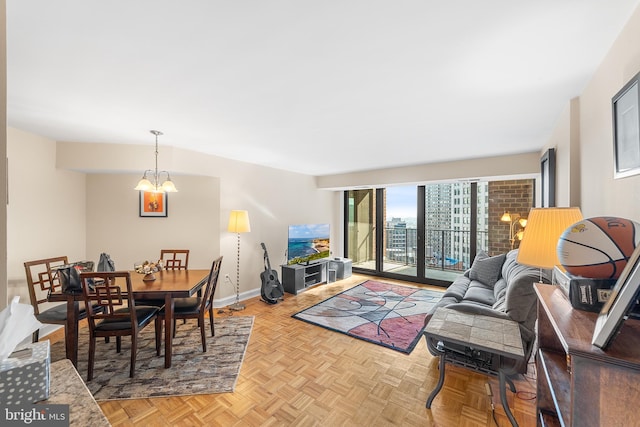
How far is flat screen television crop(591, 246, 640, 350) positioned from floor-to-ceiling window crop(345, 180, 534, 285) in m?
4.43

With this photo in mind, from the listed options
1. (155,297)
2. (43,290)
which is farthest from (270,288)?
(43,290)

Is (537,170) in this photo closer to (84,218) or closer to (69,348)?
(69,348)

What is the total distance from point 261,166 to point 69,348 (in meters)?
3.31

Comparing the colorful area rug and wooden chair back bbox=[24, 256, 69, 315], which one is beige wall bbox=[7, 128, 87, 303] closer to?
wooden chair back bbox=[24, 256, 69, 315]

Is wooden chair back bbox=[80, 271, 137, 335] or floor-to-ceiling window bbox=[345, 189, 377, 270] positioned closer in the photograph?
wooden chair back bbox=[80, 271, 137, 335]

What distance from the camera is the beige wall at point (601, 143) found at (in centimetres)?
114

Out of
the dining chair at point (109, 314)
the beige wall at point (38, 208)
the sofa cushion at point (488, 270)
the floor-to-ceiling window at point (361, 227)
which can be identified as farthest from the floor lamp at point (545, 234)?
the beige wall at point (38, 208)

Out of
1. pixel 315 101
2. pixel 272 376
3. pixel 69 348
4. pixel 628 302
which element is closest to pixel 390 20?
pixel 315 101

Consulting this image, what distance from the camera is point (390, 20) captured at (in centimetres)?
116

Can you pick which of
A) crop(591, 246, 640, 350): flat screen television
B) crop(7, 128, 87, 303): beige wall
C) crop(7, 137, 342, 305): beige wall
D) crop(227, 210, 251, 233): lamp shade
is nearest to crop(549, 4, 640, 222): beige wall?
crop(591, 246, 640, 350): flat screen television

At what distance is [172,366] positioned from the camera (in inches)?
93.4

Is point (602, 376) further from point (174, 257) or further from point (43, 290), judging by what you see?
point (43, 290)

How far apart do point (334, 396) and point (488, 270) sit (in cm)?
287

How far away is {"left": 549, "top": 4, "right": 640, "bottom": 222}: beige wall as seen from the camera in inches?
45.0
